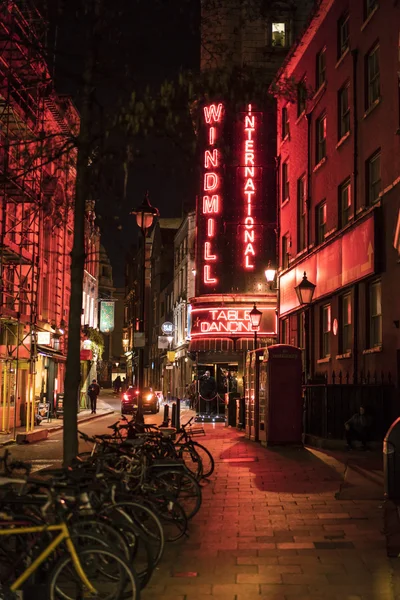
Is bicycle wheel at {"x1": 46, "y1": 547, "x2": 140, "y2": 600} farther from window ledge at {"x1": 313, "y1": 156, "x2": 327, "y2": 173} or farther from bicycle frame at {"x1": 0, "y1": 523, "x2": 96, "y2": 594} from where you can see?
window ledge at {"x1": 313, "y1": 156, "x2": 327, "y2": 173}

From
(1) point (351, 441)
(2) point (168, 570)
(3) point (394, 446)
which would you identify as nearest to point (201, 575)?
(2) point (168, 570)

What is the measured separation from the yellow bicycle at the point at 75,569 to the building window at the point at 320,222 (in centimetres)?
2107

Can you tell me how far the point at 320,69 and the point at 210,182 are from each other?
542 inches

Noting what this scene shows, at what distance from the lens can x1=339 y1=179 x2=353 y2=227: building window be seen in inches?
914

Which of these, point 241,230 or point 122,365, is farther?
point 122,365

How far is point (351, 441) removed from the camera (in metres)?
18.2

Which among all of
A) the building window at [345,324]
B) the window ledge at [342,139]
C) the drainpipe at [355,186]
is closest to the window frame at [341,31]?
the drainpipe at [355,186]

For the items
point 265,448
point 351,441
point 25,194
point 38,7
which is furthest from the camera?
point 25,194

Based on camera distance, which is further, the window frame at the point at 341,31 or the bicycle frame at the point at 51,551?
the window frame at the point at 341,31

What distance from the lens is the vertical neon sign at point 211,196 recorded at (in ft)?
129

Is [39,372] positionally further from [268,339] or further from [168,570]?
[168,570]

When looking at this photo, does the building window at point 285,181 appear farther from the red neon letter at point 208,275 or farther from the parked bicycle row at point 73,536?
the parked bicycle row at point 73,536

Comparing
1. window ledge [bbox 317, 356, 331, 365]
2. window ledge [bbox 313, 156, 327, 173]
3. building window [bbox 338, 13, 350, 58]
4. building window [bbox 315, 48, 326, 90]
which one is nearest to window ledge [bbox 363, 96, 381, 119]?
building window [bbox 338, 13, 350, 58]

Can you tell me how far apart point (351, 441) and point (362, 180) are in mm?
7427
